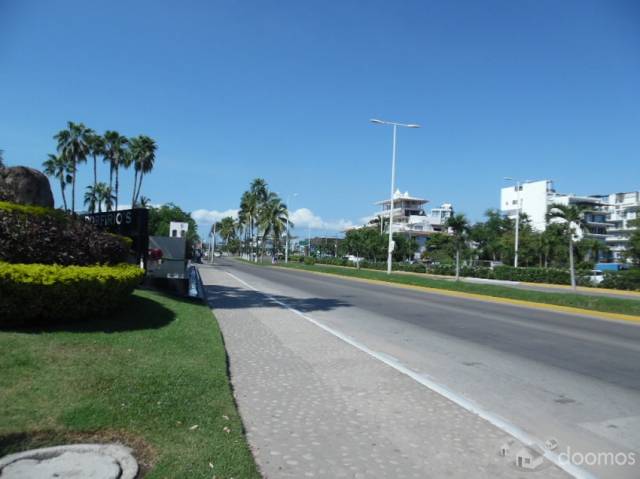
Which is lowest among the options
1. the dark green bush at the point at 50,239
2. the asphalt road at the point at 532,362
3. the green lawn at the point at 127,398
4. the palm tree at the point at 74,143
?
the asphalt road at the point at 532,362

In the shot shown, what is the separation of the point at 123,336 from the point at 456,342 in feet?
21.0

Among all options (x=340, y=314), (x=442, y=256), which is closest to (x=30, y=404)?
(x=340, y=314)

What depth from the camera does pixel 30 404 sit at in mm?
4703

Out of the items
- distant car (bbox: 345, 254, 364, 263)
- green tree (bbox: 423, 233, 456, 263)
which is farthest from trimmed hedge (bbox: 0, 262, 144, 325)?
green tree (bbox: 423, 233, 456, 263)

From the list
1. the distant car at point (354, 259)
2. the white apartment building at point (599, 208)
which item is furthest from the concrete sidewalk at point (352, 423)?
the white apartment building at point (599, 208)

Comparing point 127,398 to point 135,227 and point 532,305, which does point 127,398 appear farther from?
point 532,305

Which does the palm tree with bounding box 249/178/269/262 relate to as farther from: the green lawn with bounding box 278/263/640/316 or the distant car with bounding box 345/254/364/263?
the green lawn with bounding box 278/263/640/316

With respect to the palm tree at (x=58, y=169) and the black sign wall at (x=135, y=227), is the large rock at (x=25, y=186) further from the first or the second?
the palm tree at (x=58, y=169)

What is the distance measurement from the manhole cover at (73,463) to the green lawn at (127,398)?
14cm

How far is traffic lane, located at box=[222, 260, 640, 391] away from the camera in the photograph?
848cm

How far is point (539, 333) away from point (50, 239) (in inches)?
414

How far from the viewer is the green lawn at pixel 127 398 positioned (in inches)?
158

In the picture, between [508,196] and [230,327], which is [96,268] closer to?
[230,327]

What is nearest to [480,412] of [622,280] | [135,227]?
[135,227]
